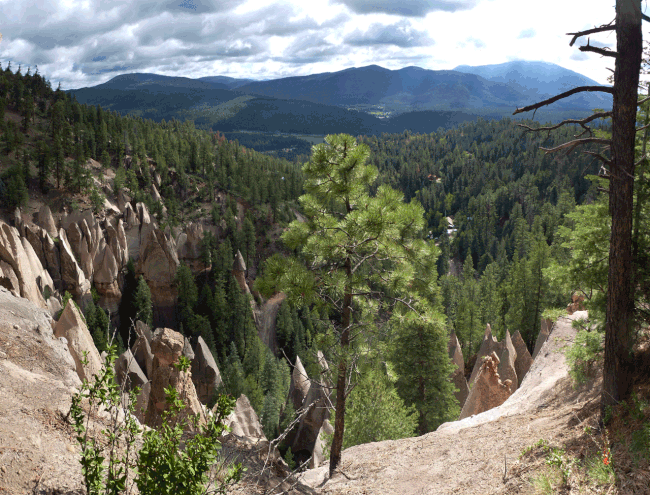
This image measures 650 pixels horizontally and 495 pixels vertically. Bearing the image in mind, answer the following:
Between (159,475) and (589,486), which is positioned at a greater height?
(159,475)

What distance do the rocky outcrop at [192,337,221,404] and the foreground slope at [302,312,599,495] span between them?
21.9 m

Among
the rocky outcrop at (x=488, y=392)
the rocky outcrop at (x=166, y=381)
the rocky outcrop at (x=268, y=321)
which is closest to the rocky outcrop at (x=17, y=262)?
the rocky outcrop at (x=166, y=381)

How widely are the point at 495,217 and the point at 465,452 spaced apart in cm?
11996

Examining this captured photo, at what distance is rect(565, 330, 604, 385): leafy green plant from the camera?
8867mm

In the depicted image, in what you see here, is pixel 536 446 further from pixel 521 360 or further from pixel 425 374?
pixel 521 360

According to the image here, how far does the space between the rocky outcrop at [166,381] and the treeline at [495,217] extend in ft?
42.3

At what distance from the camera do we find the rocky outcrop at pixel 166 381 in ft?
50.4

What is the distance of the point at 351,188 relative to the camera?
10477mm

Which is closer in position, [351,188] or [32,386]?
[32,386]

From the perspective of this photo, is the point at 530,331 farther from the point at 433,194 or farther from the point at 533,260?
the point at 433,194

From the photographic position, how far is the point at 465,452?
9578 millimetres

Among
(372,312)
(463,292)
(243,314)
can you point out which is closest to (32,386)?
(372,312)

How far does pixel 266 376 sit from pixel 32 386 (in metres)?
37.1

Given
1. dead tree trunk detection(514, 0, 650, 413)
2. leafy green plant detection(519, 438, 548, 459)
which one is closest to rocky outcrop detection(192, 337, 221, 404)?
leafy green plant detection(519, 438, 548, 459)
